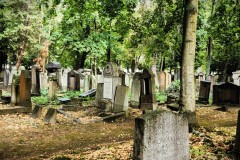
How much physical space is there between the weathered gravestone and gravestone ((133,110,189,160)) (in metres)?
9.73

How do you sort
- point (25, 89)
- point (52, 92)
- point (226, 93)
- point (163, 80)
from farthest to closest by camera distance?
point (163, 80) → point (52, 92) → point (226, 93) → point (25, 89)

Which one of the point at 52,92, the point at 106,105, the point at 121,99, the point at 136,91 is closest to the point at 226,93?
the point at 136,91

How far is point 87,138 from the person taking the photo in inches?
313

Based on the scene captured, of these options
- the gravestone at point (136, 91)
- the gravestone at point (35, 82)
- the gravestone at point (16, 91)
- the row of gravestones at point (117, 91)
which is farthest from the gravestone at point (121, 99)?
the gravestone at point (35, 82)

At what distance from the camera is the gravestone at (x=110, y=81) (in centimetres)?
1221

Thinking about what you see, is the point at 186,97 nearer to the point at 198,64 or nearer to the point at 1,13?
the point at 1,13

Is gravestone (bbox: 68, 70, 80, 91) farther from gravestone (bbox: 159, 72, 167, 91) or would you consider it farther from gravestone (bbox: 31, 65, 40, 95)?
gravestone (bbox: 159, 72, 167, 91)

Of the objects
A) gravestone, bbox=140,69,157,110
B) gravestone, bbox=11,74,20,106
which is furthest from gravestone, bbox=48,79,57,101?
gravestone, bbox=140,69,157,110

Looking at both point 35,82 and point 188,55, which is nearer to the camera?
point 188,55

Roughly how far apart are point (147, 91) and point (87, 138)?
514cm

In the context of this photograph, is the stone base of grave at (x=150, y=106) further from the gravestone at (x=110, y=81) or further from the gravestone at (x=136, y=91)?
the gravestone at (x=110, y=81)

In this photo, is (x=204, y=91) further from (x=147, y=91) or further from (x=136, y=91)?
(x=147, y=91)

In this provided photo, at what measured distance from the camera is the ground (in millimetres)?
5602

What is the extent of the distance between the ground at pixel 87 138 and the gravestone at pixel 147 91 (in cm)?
64
